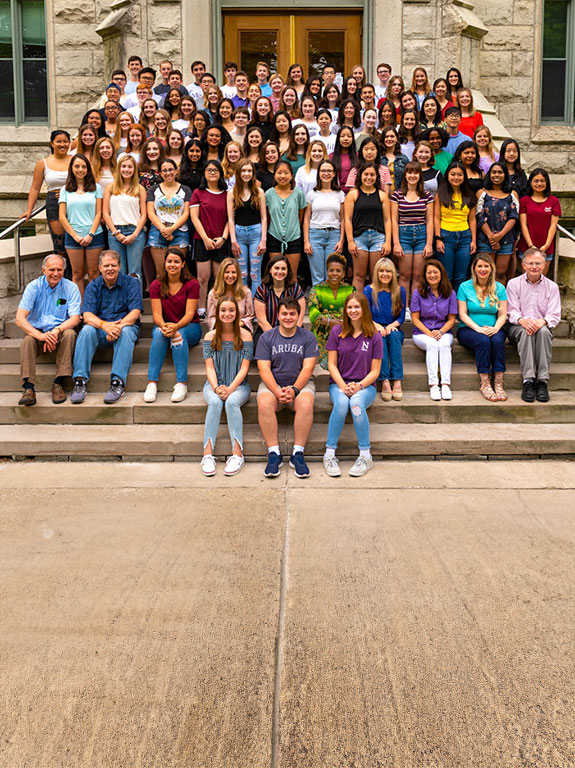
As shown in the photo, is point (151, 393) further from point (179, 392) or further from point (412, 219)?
point (412, 219)

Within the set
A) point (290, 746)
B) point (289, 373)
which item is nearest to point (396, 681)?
point (290, 746)

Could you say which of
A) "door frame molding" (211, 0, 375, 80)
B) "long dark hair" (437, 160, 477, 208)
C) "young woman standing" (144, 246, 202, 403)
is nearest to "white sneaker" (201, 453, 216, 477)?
"young woman standing" (144, 246, 202, 403)

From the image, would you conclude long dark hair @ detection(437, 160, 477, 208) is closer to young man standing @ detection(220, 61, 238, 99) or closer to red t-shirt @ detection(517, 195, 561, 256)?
red t-shirt @ detection(517, 195, 561, 256)

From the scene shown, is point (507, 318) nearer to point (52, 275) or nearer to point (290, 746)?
point (52, 275)

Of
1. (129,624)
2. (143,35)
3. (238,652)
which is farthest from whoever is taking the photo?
(143,35)

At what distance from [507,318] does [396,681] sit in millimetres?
5214

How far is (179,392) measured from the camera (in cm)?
706

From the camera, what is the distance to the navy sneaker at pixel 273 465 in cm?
598

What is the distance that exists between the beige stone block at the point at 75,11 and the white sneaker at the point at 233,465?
10594 millimetres

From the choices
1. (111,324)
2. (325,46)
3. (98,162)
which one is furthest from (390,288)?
(325,46)

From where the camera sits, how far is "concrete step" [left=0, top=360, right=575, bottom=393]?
24.2 feet

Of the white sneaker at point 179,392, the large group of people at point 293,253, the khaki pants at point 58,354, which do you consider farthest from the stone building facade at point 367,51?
the white sneaker at point 179,392

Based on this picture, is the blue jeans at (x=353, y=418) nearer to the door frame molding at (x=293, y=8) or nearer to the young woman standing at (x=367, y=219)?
the young woman standing at (x=367, y=219)

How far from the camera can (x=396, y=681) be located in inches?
124
